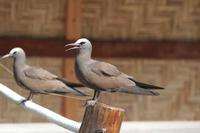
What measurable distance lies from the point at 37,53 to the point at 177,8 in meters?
1.62

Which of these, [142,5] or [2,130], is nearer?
[2,130]

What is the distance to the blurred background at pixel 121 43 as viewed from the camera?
24.5 ft

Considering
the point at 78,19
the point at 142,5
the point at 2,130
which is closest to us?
the point at 2,130

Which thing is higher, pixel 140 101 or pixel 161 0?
pixel 161 0

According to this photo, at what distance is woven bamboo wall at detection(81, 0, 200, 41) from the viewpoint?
775 centimetres

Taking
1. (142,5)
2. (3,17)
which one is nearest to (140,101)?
(142,5)

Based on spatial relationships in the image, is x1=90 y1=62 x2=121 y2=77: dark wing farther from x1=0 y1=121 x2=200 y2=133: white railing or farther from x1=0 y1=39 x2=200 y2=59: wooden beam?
x1=0 y1=39 x2=200 y2=59: wooden beam

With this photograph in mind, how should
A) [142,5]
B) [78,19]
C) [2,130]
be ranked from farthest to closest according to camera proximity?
[142,5], [78,19], [2,130]

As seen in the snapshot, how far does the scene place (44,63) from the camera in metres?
7.59

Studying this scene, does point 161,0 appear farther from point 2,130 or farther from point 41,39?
point 2,130

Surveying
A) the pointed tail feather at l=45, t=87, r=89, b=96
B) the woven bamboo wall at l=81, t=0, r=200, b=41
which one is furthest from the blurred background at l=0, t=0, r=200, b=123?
the pointed tail feather at l=45, t=87, r=89, b=96

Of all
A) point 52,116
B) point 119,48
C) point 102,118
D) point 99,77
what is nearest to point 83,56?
point 99,77

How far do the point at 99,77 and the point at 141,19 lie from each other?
491cm

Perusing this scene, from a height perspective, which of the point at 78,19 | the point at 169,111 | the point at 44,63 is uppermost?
the point at 78,19
